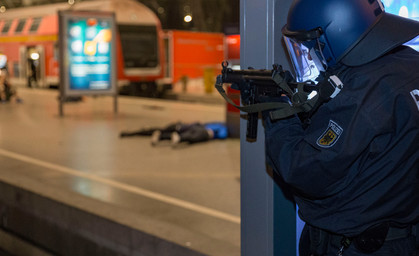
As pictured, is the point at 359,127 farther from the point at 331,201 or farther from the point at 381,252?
the point at 381,252

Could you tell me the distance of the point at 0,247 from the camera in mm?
5293

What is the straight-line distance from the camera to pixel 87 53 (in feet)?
45.7

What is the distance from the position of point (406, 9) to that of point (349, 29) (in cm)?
93

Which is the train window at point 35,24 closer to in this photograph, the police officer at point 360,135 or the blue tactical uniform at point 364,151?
the police officer at point 360,135

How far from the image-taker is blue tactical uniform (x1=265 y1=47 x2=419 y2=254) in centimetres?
205

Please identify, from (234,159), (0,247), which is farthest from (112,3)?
(0,247)

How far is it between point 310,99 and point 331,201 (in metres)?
0.39

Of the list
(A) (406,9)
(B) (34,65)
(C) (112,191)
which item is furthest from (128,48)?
(A) (406,9)

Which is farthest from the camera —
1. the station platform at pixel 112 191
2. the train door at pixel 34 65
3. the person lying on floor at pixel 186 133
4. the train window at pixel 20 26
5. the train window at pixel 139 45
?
the train window at pixel 20 26

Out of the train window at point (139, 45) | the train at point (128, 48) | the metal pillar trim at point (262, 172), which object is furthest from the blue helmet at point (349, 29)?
the train window at point (139, 45)

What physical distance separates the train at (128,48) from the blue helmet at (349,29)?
17.1m

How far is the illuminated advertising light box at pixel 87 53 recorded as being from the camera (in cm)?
1361

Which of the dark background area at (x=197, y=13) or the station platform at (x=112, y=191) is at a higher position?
the dark background area at (x=197, y=13)

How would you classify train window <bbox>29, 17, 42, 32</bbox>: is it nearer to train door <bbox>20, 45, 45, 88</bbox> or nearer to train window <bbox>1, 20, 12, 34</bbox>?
train door <bbox>20, 45, 45, 88</bbox>
